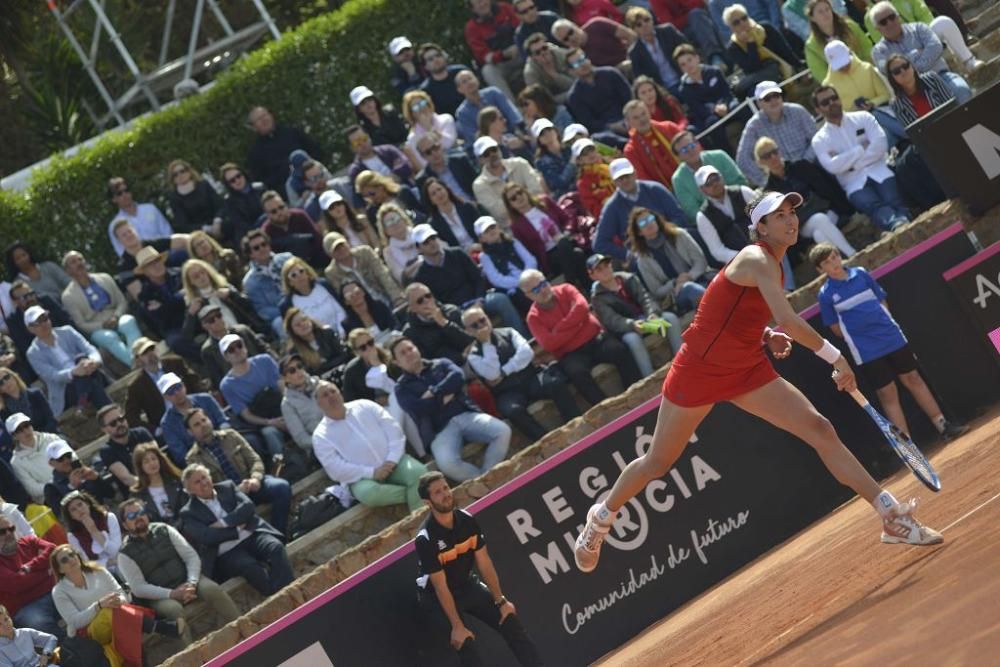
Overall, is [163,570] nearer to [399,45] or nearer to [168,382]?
[168,382]

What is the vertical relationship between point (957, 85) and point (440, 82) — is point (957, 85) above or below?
below

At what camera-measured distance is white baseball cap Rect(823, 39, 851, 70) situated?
15938 millimetres

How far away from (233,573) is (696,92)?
724 centimetres

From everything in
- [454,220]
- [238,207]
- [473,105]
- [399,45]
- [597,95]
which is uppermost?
[399,45]

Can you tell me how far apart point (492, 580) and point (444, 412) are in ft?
8.72

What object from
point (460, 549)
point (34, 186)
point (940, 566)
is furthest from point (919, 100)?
point (34, 186)

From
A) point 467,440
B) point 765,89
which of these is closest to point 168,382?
point 467,440

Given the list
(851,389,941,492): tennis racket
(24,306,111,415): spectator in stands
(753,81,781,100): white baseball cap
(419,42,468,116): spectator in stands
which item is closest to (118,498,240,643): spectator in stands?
(24,306,111,415): spectator in stands

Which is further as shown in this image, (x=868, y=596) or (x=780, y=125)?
(x=780, y=125)

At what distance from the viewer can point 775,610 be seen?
9.84 metres

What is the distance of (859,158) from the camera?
49.4 feet

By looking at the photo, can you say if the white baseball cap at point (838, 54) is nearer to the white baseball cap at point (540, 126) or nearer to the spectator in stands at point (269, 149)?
the white baseball cap at point (540, 126)

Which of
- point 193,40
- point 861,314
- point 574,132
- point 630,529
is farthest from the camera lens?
point 193,40

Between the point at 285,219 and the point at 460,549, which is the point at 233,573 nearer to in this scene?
the point at 460,549
